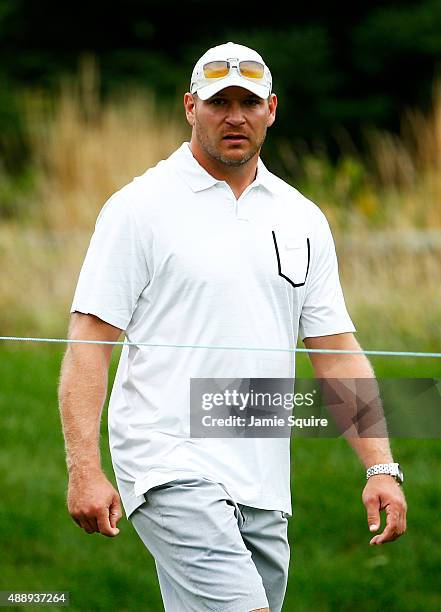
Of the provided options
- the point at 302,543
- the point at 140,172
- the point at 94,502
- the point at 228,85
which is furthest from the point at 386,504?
the point at 140,172

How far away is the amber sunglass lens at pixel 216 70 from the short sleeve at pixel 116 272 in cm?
50

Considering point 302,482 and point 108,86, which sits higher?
point 108,86

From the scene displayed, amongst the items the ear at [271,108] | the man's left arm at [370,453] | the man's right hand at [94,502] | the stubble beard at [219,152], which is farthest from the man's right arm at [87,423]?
the ear at [271,108]

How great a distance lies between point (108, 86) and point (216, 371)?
13.7 meters

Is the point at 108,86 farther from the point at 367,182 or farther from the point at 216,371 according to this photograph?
the point at 216,371

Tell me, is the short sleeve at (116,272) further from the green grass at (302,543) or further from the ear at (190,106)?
the green grass at (302,543)

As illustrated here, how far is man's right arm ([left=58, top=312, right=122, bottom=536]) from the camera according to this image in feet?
12.7

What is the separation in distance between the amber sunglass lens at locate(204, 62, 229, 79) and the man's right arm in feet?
2.78

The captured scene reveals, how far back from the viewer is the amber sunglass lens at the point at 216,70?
427cm

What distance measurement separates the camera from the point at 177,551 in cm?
396

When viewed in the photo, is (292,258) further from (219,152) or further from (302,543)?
(302,543)

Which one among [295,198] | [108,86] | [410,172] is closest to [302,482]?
[295,198]

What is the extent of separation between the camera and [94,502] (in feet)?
12.7

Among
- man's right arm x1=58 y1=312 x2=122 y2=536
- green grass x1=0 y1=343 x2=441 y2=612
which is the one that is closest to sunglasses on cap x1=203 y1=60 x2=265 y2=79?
man's right arm x1=58 y1=312 x2=122 y2=536
